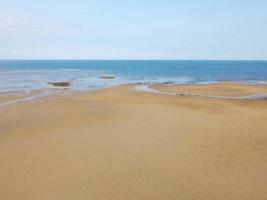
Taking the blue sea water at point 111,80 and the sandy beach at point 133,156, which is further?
the blue sea water at point 111,80

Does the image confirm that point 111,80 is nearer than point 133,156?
No

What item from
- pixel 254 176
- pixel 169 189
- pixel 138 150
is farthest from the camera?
pixel 138 150

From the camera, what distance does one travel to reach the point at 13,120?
1372cm

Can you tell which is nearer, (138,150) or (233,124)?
(138,150)

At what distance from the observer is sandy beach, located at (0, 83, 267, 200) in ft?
21.4

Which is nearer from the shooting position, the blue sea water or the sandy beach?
the sandy beach

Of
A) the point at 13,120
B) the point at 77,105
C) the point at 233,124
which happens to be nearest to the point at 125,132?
the point at 233,124

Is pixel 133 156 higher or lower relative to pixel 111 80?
lower

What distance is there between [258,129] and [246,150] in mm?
3173

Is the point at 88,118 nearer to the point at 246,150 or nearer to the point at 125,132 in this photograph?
the point at 125,132

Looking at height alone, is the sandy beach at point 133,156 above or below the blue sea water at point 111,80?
below

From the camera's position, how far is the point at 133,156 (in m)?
8.71

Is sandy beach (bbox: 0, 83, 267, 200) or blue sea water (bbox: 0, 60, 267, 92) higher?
blue sea water (bbox: 0, 60, 267, 92)

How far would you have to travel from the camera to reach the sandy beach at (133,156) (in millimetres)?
6531
